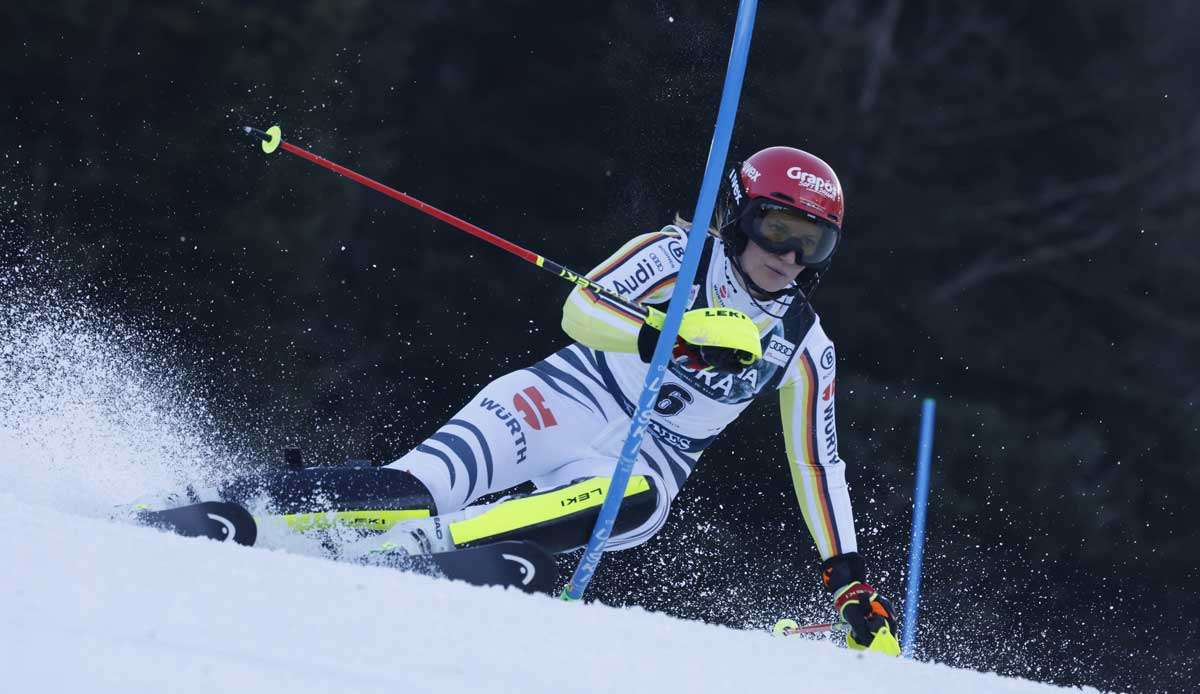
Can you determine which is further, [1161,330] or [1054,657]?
[1161,330]

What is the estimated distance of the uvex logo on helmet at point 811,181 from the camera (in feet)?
9.89

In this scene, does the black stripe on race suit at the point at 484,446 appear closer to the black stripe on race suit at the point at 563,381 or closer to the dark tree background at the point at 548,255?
the black stripe on race suit at the point at 563,381

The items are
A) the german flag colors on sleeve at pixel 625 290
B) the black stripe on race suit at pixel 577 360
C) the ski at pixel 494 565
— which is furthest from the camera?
the black stripe on race suit at pixel 577 360

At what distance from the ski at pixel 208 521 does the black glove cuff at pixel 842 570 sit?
1.40 meters

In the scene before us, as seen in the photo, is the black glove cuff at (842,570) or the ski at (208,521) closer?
the ski at (208,521)

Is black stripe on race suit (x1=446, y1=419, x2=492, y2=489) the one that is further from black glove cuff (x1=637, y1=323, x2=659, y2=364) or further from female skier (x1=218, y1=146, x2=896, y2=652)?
black glove cuff (x1=637, y1=323, x2=659, y2=364)

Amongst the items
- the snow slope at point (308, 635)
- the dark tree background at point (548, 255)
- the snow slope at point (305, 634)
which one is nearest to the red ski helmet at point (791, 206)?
the snow slope at point (308, 635)

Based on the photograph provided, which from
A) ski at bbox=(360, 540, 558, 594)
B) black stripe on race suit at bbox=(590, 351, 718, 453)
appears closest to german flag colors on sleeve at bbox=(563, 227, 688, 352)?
black stripe on race suit at bbox=(590, 351, 718, 453)

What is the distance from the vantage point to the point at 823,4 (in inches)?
358

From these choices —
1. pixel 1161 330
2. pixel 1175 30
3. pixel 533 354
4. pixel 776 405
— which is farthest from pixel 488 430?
pixel 1175 30

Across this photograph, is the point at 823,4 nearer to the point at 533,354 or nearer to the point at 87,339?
the point at 533,354

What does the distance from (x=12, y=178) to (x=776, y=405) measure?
3.36m

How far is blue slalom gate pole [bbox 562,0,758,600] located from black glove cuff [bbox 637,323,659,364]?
2cm

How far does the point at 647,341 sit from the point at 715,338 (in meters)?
0.15
